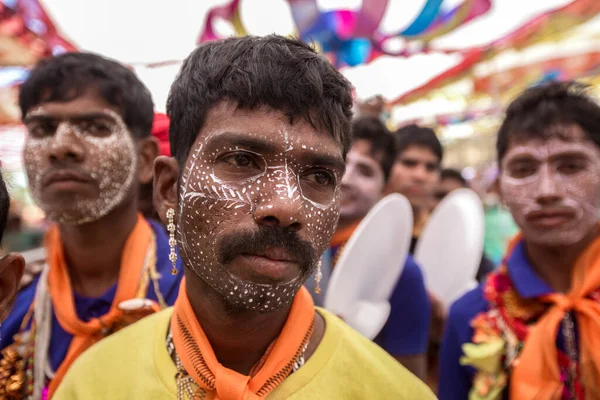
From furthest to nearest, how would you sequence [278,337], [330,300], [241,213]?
[330,300], [278,337], [241,213]

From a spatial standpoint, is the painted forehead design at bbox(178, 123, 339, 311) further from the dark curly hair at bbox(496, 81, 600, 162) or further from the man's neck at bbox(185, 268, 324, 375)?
the dark curly hair at bbox(496, 81, 600, 162)

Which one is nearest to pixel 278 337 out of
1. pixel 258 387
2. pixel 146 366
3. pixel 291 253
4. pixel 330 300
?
pixel 258 387

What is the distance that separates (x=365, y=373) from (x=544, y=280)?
1107mm

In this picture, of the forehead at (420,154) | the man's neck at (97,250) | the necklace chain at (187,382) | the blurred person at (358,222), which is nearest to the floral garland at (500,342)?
the blurred person at (358,222)

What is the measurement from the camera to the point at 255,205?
1180mm

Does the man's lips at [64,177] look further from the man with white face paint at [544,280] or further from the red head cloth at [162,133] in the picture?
the man with white face paint at [544,280]

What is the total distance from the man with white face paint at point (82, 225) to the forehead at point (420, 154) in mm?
2379

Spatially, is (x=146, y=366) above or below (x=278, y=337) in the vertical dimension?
below

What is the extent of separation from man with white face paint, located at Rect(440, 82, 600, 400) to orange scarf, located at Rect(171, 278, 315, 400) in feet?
2.93

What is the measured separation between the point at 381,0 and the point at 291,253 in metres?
3.94

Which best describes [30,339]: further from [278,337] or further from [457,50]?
[457,50]

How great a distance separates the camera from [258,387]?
48.1 inches

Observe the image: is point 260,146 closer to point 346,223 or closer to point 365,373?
point 365,373

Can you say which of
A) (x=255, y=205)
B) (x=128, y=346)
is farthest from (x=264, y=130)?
(x=128, y=346)
